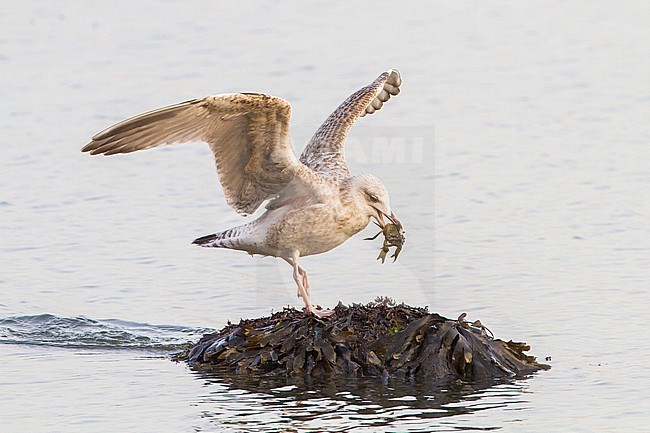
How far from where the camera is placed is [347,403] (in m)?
9.19

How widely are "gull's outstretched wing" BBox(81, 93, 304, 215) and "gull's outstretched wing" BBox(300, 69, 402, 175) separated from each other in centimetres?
56

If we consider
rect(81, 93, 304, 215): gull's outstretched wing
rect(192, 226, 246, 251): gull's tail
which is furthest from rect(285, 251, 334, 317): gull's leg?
rect(81, 93, 304, 215): gull's outstretched wing

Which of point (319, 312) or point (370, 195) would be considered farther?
point (370, 195)

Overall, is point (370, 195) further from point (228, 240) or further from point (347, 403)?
point (347, 403)

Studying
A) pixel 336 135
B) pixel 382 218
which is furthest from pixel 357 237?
pixel 382 218

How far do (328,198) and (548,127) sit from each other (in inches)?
274

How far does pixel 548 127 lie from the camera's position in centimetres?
1669

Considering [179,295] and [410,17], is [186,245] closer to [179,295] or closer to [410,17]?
[179,295]

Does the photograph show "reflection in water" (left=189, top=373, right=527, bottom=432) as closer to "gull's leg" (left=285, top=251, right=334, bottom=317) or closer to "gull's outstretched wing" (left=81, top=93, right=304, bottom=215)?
"gull's leg" (left=285, top=251, right=334, bottom=317)

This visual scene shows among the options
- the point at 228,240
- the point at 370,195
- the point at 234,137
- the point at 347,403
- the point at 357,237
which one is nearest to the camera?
the point at 347,403

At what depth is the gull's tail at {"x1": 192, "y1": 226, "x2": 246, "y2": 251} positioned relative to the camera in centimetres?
1071

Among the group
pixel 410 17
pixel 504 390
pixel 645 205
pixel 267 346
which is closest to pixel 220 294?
pixel 267 346

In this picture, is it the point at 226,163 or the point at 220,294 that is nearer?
the point at 226,163

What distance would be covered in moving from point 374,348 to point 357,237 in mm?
3947
